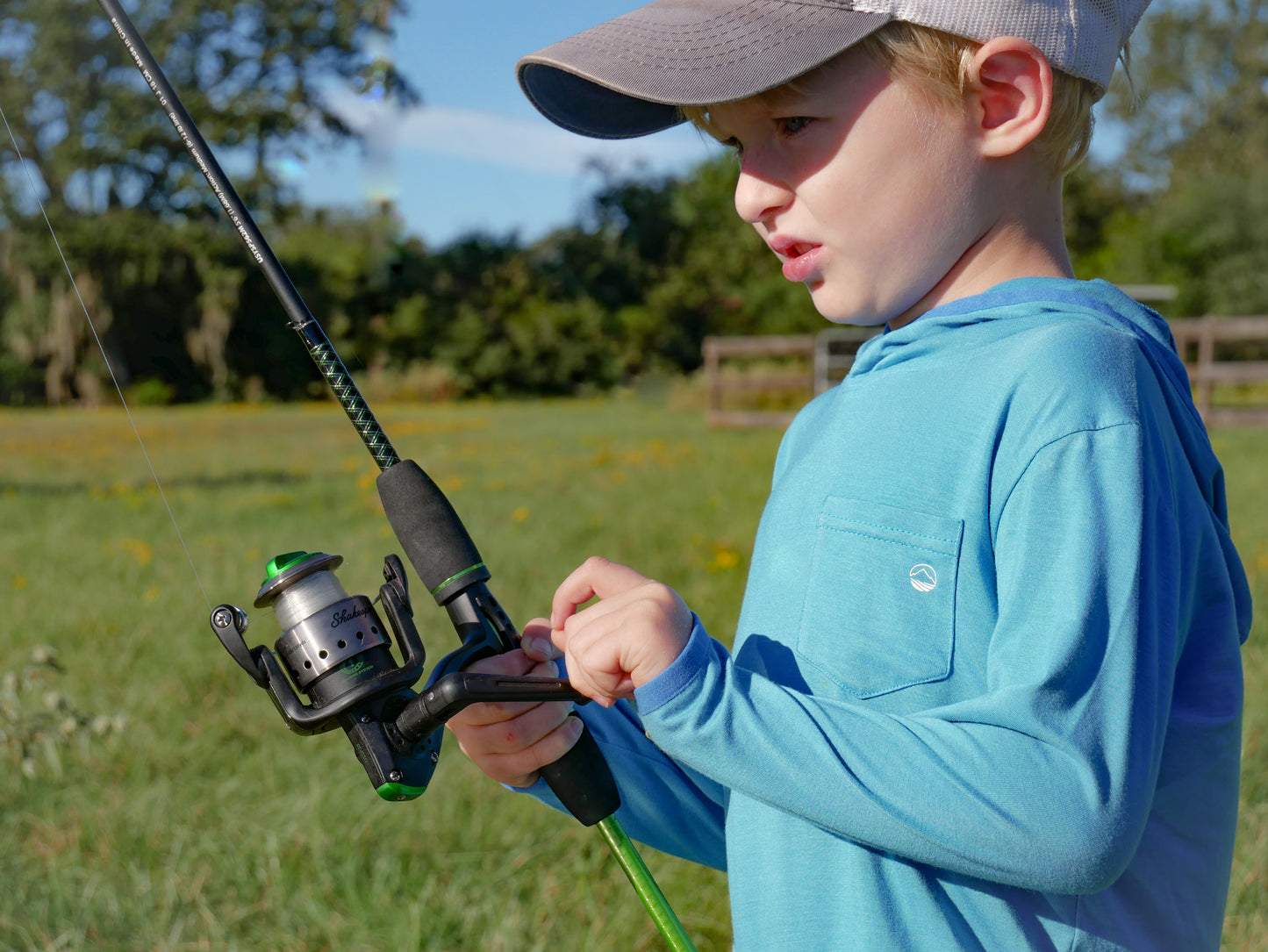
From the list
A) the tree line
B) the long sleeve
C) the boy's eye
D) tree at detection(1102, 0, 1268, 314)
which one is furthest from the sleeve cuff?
tree at detection(1102, 0, 1268, 314)

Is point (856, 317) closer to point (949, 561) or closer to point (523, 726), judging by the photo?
point (949, 561)

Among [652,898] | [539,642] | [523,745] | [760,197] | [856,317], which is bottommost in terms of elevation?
[652,898]

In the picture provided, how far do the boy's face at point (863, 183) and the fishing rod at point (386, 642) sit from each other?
0.43 m

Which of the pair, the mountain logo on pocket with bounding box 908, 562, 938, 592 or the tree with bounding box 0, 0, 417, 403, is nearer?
the mountain logo on pocket with bounding box 908, 562, 938, 592

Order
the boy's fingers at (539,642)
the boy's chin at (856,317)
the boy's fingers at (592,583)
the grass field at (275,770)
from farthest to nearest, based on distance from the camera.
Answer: the grass field at (275,770) → the boy's fingers at (539,642) → the boy's chin at (856,317) → the boy's fingers at (592,583)

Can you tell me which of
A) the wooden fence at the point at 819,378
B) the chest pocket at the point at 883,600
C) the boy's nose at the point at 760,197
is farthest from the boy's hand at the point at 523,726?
the wooden fence at the point at 819,378

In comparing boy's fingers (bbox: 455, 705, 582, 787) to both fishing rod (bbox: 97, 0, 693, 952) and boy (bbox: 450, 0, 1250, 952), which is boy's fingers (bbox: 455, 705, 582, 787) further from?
boy (bbox: 450, 0, 1250, 952)

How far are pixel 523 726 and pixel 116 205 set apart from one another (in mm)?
25376

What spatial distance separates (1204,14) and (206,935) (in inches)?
1399

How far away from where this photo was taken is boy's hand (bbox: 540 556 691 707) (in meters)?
0.83

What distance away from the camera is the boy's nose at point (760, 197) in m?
1.00

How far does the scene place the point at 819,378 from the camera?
1406cm

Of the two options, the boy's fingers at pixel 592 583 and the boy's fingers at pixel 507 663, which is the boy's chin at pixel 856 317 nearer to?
the boy's fingers at pixel 592 583

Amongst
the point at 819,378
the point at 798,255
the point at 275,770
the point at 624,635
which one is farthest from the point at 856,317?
the point at 819,378
